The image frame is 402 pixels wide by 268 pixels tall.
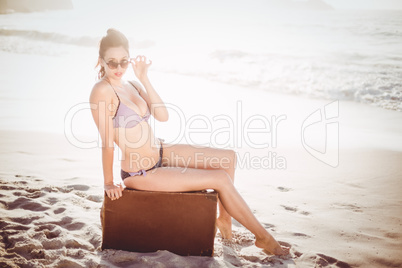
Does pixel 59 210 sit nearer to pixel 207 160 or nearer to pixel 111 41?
pixel 207 160

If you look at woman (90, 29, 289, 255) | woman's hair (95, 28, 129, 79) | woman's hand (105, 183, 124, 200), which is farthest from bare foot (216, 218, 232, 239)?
woman's hair (95, 28, 129, 79)

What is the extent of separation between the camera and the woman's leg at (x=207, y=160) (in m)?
2.49

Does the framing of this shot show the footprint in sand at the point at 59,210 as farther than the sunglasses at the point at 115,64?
Yes

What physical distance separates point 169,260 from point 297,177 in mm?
2146

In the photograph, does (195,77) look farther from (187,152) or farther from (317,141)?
(187,152)

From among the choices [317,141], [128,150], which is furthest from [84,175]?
[317,141]

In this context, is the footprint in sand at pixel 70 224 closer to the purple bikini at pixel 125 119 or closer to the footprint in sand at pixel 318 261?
the purple bikini at pixel 125 119

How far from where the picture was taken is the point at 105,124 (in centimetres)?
217

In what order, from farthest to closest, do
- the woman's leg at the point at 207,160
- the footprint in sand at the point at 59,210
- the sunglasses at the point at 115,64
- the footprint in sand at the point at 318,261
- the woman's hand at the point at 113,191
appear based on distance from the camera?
the footprint in sand at the point at 59,210 < the woman's leg at the point at 207,160 < the sunglasses at the point at 115,64 < the footprint in sand at the point at 318,261 < the woman's hand at the point at 113,191

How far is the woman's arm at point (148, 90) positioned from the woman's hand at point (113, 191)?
2.29 ft

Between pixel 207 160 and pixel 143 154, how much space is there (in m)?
Answer: 0.46

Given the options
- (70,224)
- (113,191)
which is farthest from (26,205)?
(113,191)

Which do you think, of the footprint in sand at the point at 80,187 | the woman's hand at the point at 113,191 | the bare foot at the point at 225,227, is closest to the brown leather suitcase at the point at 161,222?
the woman's hand at the point at 113,191

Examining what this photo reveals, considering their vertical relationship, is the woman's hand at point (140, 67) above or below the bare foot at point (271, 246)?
above
